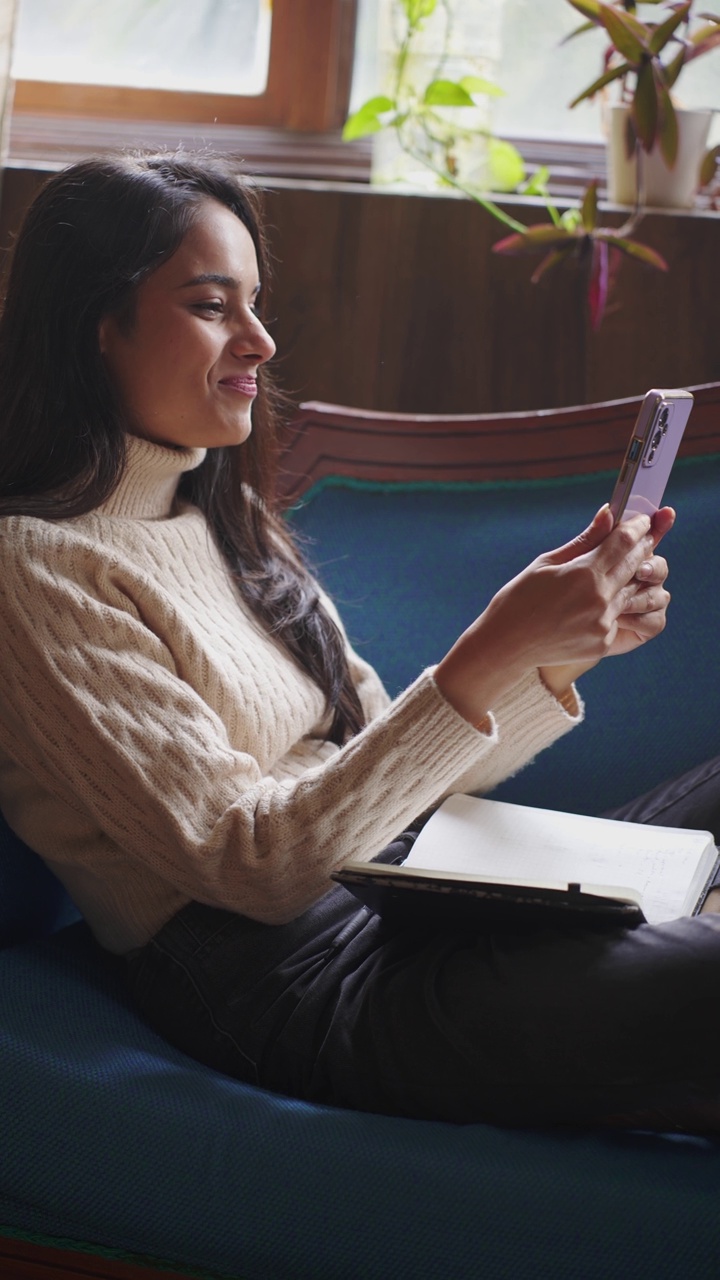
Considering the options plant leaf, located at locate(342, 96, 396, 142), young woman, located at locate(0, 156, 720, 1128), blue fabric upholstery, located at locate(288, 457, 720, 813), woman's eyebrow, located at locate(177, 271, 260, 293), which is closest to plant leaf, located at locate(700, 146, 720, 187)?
plant leaf, located at locate(342, 96, 396, 142)

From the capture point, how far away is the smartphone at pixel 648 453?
109 cm

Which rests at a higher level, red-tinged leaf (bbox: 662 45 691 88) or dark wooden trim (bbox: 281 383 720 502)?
red-tinged leaf (bbox: 662 45 691 88)

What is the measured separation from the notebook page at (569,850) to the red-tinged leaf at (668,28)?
1.09 m

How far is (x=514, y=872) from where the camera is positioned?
114 cm

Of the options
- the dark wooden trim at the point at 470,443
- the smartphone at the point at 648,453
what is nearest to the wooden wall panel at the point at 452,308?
the dark wooden trim at the point at 470,443

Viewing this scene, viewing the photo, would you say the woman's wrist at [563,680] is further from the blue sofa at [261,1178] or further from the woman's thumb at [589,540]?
the blue sofa at [261,1178]

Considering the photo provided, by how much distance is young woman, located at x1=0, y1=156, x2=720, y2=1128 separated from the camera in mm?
948

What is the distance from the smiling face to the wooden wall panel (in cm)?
70

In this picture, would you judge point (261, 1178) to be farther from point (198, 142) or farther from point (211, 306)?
point (198, 142)

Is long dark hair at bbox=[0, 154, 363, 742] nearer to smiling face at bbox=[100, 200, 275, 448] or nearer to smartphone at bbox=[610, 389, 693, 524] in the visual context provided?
smiling face at bbox=[100, 200, 275, 448]

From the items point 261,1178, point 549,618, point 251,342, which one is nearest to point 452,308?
point 251,342

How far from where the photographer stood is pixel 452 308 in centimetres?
196

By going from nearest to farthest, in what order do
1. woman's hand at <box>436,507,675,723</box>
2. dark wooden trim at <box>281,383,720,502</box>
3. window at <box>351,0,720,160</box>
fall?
woman's hand at <box>436,507,675,723</box>
dark wooden trim at <box>281,383,720,502</box>
window at <box>351,0,720,160</box>

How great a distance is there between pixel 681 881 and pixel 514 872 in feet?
0.49
